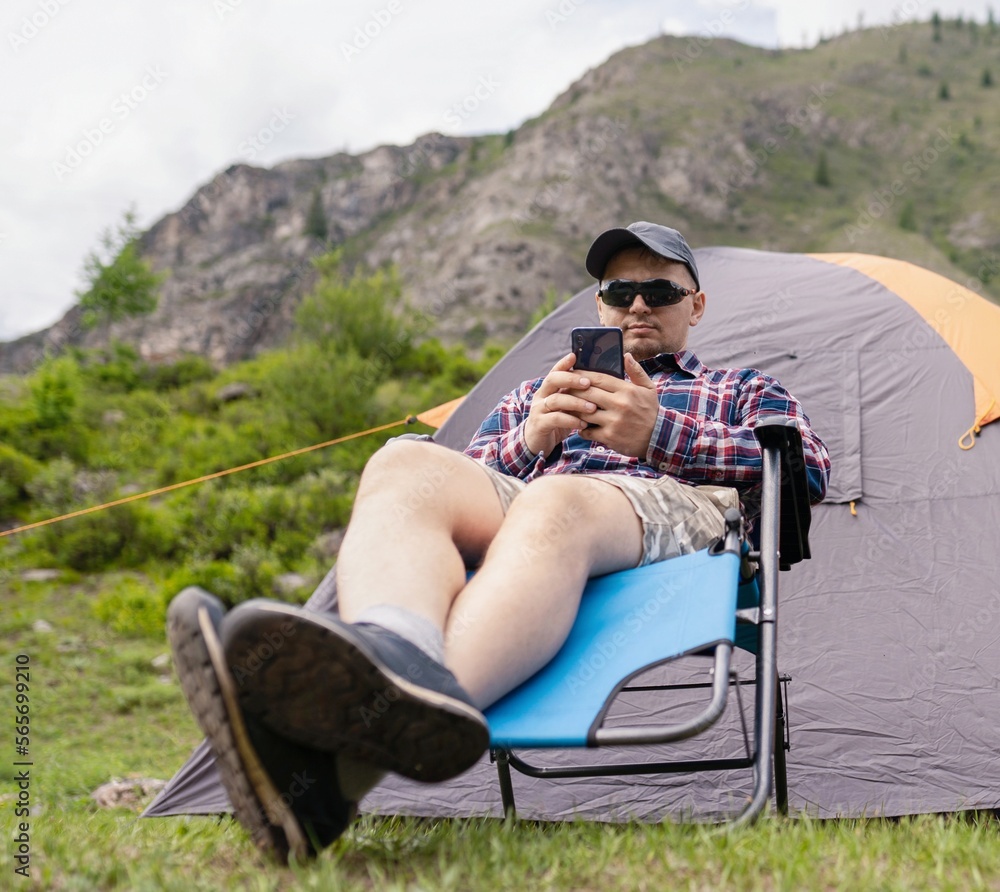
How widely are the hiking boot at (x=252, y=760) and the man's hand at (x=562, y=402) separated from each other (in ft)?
3.13

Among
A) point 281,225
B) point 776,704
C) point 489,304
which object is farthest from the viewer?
point 281,225

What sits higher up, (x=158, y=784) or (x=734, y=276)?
(x=734, y=276)

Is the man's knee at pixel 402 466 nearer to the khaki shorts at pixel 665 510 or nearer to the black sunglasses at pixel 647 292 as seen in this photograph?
the khaki shorts at pixel 665 510

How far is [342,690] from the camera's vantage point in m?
1.15

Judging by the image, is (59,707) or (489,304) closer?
(59,707)

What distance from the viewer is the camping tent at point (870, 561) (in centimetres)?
245

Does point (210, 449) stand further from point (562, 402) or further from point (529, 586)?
point (529, 586)

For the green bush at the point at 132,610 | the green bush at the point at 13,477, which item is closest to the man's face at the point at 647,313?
the green bush at the point at 132,610

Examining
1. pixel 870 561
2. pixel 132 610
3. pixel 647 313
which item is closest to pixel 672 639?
pixel 647 313

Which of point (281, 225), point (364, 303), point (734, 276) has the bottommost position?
point (734, 276)

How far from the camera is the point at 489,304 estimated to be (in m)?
44.6

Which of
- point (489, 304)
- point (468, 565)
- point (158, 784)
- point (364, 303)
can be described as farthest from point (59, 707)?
point (489, 304)

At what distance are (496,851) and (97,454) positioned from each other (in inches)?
420

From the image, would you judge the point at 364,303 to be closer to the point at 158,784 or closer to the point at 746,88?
the point at 158,784
